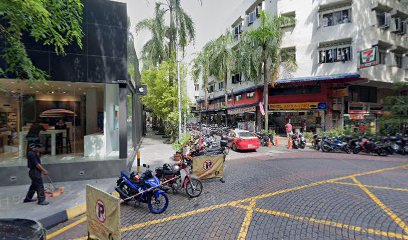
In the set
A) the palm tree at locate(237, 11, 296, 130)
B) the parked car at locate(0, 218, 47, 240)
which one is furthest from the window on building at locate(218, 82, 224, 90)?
the parked car at locate(0, 218, 47, 240)

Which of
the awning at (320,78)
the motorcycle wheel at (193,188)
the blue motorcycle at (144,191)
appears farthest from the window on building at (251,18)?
the blue motorcycle at (144,191)

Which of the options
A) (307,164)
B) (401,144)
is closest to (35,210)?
(307,164)

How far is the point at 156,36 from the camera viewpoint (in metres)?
21.9

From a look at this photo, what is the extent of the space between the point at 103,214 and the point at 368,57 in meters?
22.6

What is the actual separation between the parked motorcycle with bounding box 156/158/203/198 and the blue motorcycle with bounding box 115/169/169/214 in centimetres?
83

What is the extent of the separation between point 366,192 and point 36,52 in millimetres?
11404

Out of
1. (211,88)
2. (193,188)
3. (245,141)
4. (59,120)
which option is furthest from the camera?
(211,88)

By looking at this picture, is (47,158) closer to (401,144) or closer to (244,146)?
(244,146)

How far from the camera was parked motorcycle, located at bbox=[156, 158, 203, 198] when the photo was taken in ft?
22.3

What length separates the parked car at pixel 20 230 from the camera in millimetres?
3211

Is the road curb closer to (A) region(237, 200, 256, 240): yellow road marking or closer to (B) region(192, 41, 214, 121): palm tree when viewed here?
(A) region(237, 200, 256, 240): yellow road marking

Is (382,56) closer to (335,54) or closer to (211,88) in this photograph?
(335,54)

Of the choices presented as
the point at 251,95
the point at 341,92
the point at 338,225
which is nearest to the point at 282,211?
the point at 338,225

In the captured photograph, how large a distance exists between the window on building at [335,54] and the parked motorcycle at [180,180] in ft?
67.6
